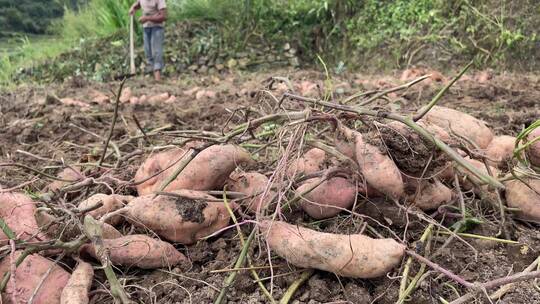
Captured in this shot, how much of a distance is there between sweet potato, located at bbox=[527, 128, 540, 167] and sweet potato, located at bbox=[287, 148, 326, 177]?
0.59 meters

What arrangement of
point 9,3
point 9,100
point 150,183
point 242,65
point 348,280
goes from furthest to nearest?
point 9,3
point 242,65
point 9,100
point 150,183
point 348,280

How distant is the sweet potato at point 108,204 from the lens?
1423 millimetres

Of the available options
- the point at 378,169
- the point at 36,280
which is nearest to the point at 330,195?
the point at 378,169

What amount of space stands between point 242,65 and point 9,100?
10.1 ft

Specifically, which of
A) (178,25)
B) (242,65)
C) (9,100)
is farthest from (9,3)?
(9,100)

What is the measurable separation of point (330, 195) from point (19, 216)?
0.83 metres

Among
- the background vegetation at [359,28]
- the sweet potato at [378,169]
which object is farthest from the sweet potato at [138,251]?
the background vegetation at [359,28]

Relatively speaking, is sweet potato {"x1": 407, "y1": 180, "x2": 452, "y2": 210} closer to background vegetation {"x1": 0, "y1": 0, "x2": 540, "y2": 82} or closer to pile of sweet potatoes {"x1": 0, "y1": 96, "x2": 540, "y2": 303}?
pile of sweet potatoes {"x1": 0, "y1": 96, "x2": 540, "y2": 303}

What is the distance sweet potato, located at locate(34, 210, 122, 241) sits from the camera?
1.33 meters

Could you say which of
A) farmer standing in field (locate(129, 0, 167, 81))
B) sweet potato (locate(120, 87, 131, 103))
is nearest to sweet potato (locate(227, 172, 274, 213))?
sweet potato (locate(120, 87, 131, 103))

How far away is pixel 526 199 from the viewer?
145cm

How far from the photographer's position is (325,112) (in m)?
1.38

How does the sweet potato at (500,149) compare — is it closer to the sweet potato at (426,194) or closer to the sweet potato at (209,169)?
the sweet potato at (426,194)

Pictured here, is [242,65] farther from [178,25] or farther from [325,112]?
[325,112]
